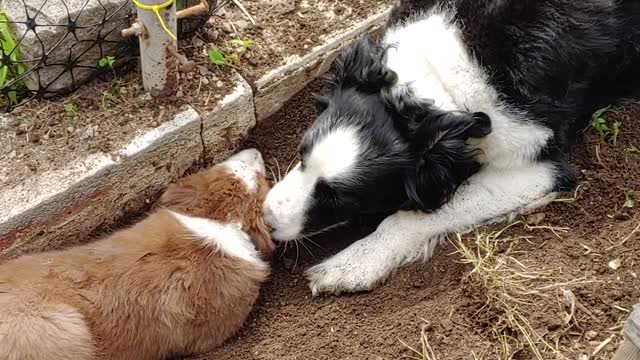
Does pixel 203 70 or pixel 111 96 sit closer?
pixel 111 96

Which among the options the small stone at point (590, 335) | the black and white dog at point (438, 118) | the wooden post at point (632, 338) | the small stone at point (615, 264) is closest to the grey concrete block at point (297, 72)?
the black and white dog at point (438, 118)

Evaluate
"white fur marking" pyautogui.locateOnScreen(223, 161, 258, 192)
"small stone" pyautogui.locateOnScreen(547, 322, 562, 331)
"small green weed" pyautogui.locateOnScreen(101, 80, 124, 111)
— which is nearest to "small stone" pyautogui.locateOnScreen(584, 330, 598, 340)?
"small stone" pyautogui.locateOnScreen(547, 322, 562, 331)

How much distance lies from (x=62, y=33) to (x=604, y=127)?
9.20ft

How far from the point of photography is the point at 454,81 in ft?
12.8

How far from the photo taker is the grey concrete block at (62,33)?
13.0ft

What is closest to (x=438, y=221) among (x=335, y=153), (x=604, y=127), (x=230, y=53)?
(x=335, y=153)

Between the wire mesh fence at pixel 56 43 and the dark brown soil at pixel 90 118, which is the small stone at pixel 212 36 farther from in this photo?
the wire mesh fence at pixel 56 43

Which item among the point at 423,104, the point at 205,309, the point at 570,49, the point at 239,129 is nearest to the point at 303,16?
the point at 239,129

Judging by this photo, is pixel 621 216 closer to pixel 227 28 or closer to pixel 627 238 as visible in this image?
pixel 627 238

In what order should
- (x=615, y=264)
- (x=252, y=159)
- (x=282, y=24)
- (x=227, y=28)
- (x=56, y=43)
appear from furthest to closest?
1. (x=282, y=24)
2. (x=227, y=28)
3. (x=252, y=159)
4. (x=56, y=43)
5. (x=615, y=264)

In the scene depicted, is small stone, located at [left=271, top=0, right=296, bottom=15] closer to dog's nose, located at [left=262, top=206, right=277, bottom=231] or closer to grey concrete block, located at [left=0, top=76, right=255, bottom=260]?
grey concrete block, located at [left=0, top=76, right=255, bottom=260]

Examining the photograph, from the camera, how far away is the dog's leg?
4152mm

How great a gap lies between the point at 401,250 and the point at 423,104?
0.78 meters

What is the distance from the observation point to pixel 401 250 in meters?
4.18
